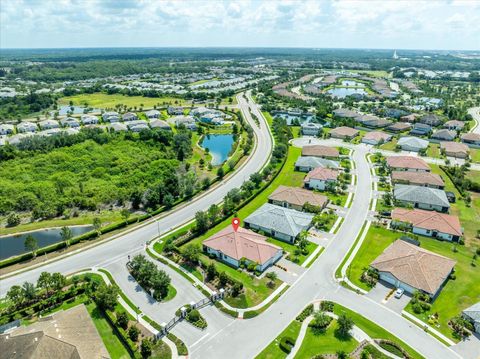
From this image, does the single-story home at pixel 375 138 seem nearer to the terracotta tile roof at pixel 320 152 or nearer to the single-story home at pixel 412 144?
the single-story home at pixel 412 144

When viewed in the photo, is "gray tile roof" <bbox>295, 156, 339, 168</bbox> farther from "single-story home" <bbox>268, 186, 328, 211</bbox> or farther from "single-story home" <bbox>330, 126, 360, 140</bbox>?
"single-story home" <bbox>330, 126, 360, 140</bbox>

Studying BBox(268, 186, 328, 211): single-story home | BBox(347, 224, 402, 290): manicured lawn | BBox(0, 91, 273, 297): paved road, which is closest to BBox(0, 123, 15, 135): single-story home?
BBox(0, 91, 273, 297): paved road

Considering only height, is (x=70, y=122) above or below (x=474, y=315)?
above

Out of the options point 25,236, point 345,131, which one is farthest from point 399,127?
point 25,236

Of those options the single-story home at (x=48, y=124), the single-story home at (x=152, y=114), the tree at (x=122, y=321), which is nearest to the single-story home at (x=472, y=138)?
the single-story home at (x=152, y=114)

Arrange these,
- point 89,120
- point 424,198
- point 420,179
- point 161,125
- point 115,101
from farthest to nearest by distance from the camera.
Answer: point 115,101, point 89,120, point 161,125, point 420,179, point 424,198

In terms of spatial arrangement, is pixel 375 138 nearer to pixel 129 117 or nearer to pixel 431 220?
pixel 431 220
